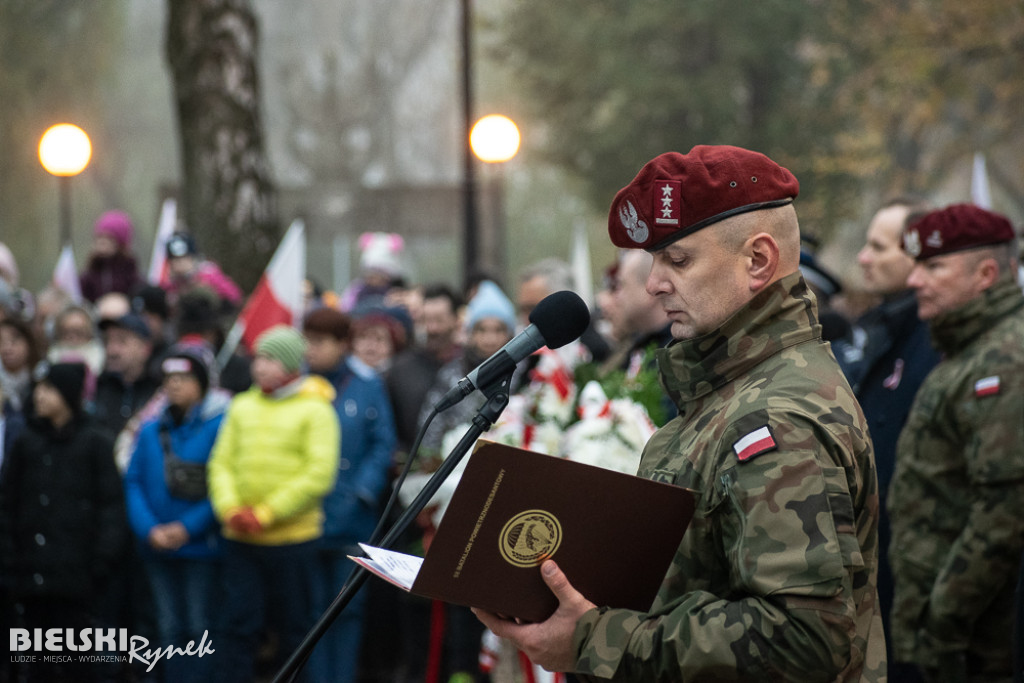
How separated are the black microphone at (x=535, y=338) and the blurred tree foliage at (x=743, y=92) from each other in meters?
19.2

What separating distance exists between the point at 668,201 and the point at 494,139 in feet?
31.3

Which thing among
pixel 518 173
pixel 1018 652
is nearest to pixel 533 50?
pixel 1018 652

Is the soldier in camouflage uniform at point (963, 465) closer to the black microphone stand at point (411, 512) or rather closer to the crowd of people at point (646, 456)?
the crowd of people at point (646, 456)

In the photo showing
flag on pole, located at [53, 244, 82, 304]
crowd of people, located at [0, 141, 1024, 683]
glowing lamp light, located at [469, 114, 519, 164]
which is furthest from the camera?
glowing lamp light, located at [469, 114, 519, 164]

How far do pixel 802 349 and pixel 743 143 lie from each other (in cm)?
2079

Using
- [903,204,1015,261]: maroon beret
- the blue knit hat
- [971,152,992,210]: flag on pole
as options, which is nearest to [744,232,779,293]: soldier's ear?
[903,204,1015,261]: maroon beret

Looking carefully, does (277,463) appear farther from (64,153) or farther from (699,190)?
(64,153)

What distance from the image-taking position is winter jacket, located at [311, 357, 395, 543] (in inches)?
260

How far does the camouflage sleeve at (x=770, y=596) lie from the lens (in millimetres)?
2051

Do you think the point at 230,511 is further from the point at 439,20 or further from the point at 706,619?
the point at 439,20

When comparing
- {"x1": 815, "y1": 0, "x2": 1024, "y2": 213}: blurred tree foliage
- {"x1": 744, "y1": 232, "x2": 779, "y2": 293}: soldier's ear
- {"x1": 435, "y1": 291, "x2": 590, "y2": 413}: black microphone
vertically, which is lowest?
{"x1": 435, "y1": 291, "x2": 590, "y2": 413}: black microphone

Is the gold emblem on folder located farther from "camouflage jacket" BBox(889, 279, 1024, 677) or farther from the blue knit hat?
the blue knit hat

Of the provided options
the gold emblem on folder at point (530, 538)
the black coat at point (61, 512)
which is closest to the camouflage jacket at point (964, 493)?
the gold emblem on folder at point (530, 538)

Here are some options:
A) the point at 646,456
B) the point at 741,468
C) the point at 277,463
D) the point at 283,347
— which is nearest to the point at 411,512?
the point at 646,456
